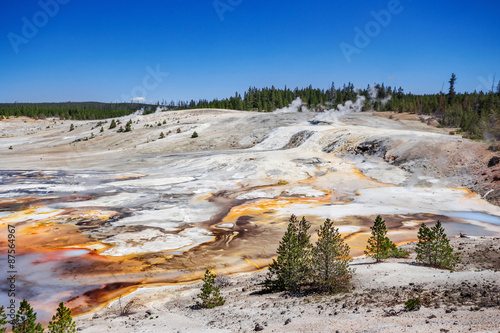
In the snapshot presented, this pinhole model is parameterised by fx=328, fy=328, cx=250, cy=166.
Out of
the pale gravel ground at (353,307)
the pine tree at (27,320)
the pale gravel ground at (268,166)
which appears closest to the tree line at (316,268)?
the pale gravel ground at (353,307)

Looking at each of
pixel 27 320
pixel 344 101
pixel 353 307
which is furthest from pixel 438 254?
pixel 344 101

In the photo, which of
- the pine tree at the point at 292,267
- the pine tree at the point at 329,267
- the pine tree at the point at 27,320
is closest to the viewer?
the pine tree at the point at 27,320

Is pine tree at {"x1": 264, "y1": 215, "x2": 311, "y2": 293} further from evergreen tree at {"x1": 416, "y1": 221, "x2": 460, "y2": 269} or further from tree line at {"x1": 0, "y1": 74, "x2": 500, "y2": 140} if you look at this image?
tree line at {"x1": 0, "y1": 74, "x2": 500, "y2": 140}

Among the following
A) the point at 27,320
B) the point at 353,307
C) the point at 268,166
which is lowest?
the point at 268,166

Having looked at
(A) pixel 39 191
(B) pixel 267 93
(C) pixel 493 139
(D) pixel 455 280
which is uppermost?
(B) pixel 267 93

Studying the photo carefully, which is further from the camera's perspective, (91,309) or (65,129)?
(65,129)

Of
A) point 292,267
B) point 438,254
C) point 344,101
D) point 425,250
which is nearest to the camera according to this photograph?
point 292,267

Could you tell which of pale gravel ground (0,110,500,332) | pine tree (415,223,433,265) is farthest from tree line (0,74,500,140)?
pine tree (415,223,433,265)

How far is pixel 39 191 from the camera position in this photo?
23.0 metres

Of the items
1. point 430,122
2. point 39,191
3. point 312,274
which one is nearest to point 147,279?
point 312,274

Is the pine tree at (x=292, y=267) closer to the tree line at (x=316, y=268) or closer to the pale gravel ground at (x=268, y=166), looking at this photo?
the tree line at (x=316, y=268)

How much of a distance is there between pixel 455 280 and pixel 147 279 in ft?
29.7

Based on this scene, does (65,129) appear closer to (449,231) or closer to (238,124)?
(238,124)

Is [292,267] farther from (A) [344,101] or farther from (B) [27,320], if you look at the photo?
(A) [344,101]
